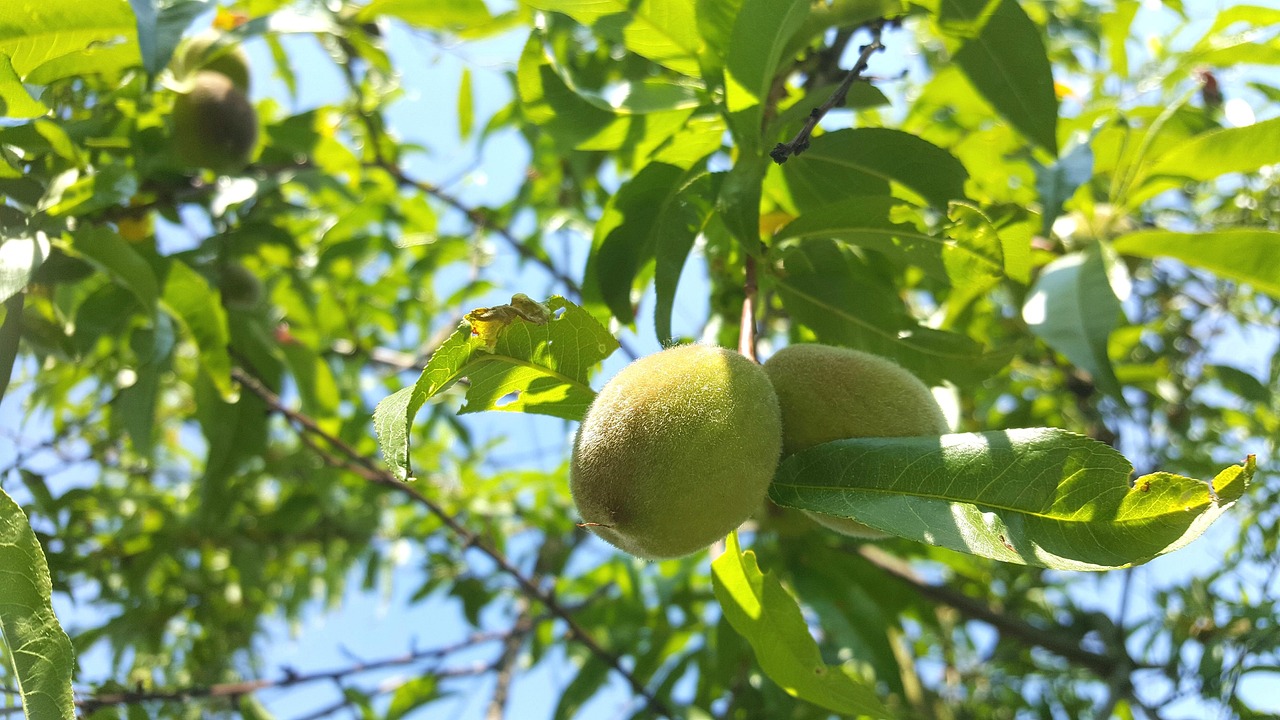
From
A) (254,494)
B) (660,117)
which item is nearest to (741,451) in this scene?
(660,117)

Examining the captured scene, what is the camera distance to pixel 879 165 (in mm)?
1556

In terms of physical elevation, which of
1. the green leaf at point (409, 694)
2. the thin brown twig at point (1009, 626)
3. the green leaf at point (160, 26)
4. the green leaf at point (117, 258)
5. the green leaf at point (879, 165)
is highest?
the green leaf at point (160, 26)

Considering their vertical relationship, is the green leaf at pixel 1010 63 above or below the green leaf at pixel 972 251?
above

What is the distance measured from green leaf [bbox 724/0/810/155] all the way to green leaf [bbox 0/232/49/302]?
3.92 feet

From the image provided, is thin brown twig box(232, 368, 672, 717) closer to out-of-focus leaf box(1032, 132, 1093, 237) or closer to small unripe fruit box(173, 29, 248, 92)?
small unripe fruit box(173, 29, 248, 92)

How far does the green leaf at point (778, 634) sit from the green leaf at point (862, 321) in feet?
1.57

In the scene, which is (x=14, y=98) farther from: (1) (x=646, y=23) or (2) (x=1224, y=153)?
(2) (x=1224, y=153)

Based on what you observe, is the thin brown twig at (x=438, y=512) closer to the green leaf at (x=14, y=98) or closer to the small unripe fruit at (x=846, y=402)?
the green leaf at (x=14, y=98)

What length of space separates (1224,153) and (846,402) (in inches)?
49.0

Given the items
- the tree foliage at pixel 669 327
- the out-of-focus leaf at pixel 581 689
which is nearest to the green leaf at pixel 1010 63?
the tree foliage at pixel 669 327

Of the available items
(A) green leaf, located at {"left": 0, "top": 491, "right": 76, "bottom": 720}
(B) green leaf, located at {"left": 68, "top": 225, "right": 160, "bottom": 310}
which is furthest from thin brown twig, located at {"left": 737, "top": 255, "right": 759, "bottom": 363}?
(B) green leaf, located at {"left": 68, "top": 225, "right": 160, "bottom": 310}

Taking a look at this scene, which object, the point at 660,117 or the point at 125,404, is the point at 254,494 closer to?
the point at 125,404

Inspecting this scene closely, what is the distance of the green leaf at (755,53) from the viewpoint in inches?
50.9

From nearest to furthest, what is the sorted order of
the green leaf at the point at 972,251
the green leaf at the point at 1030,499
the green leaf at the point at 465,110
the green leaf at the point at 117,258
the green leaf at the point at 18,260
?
the green leaf at the point at 1030,499 → the green leaf at the point at 972,251 → the green leaf at the point at 18,260 → the green leaf at the point at 117,258 → the green leaf at the point at 465,110
